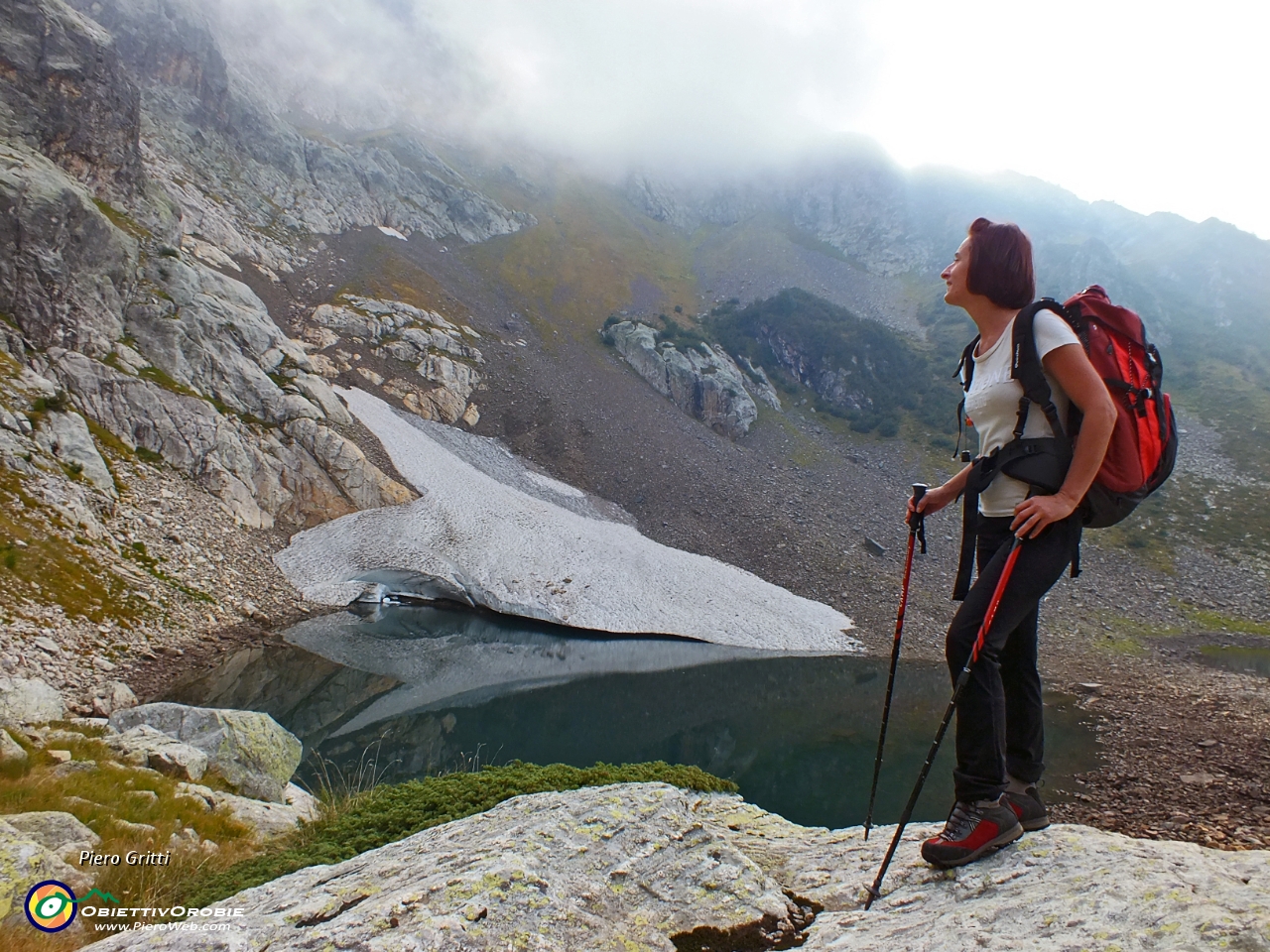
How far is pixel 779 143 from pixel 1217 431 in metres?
103

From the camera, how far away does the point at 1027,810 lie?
324 centimetres

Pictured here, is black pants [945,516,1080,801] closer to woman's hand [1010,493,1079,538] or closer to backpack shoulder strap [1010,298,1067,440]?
woman's hand [1010,493,1079,538]

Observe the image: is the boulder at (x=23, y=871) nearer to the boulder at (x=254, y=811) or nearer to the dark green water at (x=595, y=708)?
the boulder at (x=254, y=811)

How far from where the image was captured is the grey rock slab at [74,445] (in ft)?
61.3

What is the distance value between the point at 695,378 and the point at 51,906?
60.1m

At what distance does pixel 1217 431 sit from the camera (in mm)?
62000

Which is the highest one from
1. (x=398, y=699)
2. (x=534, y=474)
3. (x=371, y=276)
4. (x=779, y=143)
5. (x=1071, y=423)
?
(x=779, y=143)

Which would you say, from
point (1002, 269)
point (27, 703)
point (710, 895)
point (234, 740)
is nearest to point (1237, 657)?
point (1002, 269)

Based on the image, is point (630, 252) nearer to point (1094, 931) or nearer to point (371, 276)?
point (371, 276)

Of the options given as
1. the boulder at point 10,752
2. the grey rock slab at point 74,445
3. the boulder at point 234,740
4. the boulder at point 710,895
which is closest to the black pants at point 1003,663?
the boulder at point 710,895

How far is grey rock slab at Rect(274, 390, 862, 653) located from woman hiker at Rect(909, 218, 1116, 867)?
2621 cm

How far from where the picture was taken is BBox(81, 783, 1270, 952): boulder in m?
2.29

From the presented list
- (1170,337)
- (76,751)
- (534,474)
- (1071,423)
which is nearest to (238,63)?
(534,474)

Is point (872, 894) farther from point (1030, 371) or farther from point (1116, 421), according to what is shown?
point (1030, 371)
